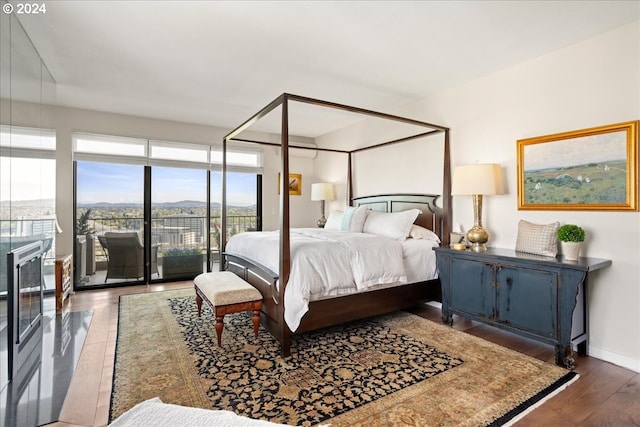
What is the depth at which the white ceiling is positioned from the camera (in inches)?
96.3

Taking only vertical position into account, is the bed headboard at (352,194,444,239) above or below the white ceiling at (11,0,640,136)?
below

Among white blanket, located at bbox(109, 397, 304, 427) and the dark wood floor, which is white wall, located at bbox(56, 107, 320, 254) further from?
white blanket, located at bbox(109, 397, 304, 427)

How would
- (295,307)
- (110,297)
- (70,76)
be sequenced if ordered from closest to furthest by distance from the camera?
(295,307) < (70,76) < (110,297)

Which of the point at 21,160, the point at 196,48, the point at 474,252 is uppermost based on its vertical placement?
the point at 196,48

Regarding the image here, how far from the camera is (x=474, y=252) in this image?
3158 millimetres

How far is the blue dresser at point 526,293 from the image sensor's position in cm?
253

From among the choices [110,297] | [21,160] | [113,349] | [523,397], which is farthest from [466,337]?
[110,297]

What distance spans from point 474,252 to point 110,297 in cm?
461

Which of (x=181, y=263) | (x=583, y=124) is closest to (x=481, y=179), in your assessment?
(x=583, y=124)

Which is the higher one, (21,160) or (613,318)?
(21,160)

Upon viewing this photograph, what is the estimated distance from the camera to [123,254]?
526cm

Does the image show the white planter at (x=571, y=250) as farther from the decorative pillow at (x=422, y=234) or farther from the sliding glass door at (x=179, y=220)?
the sliding glass door at (x=179, y=220)

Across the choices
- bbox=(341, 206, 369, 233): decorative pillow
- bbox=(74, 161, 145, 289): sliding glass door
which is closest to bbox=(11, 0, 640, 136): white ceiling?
bbox=(74, 161, 145, 289): sliding glass door

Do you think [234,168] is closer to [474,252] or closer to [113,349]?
[113,349]
